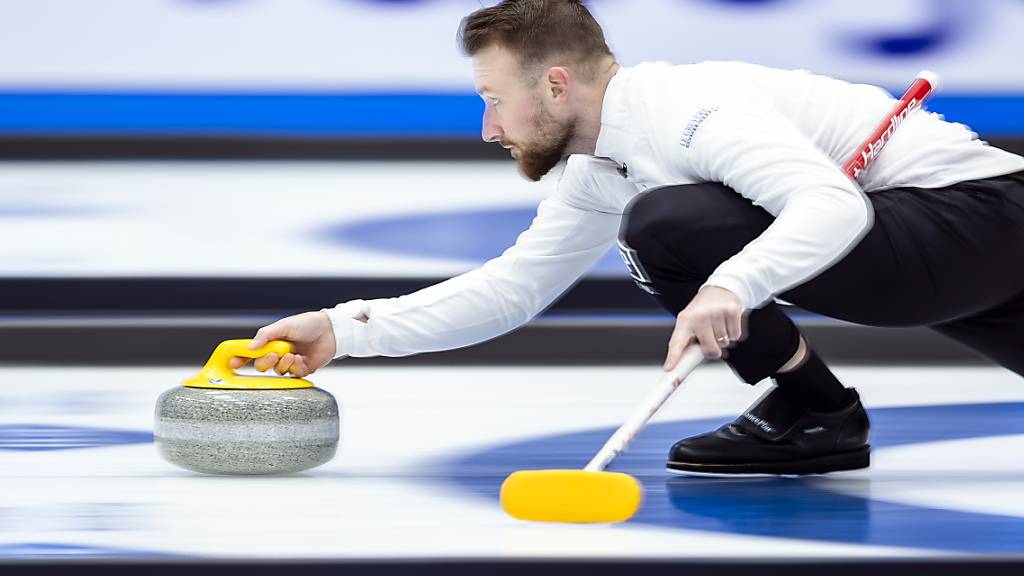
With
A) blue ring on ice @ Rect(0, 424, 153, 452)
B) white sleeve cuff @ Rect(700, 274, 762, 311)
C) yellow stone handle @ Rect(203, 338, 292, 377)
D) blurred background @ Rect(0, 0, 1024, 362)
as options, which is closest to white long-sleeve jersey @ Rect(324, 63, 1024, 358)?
white sleeve cuff @ Rect(700, 274, 762, 311)

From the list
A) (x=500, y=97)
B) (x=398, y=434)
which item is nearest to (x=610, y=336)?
(x=398, y=434)

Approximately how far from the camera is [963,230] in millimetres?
1770

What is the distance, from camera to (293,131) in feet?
12.2

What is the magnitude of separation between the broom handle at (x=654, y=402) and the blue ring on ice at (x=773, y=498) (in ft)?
0.26

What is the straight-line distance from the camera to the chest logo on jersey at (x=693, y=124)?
1644 millimetres

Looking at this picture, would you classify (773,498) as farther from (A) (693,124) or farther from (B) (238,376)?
(B) (238,376)

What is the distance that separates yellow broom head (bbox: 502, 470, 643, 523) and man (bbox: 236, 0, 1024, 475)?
262 mm

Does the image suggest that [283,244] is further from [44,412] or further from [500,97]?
[500,97]

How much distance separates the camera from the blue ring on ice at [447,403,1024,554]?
1.47 meters

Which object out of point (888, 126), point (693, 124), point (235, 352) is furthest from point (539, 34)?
point (235, 352)

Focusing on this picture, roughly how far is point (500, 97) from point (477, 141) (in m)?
1.95

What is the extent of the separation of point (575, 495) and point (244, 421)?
1.62 feet

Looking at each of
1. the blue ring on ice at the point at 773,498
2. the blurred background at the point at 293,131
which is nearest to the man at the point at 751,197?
the blue ring on ice at the point at 773,498

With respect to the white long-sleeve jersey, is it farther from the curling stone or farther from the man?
the curling stone
